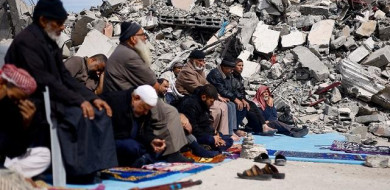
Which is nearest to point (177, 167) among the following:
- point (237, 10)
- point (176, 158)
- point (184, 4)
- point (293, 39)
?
point (176, 158)

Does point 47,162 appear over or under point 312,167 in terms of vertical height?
over

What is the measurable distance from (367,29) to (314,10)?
1.56 m

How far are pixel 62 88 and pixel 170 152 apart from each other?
1.81m

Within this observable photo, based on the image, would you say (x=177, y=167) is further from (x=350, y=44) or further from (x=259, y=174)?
(x=350, y=44)

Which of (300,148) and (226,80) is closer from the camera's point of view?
(300,148)

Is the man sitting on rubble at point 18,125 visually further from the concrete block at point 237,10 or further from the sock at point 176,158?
the concrete block at point 237,10

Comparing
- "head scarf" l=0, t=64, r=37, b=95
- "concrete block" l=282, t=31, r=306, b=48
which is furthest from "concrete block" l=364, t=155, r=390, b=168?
"concrete block" l=282, t=31, r=306, b=48

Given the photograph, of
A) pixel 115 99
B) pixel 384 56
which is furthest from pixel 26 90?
pixel 384 56

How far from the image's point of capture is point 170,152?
600cm

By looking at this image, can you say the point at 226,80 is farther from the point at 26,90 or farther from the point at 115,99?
the point at 26,90

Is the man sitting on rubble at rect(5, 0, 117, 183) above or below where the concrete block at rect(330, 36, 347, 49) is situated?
above

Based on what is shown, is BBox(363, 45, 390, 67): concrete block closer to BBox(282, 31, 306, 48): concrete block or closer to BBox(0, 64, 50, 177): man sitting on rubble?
BBox(282, 31, 306, 48): concrete block

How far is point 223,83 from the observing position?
9.29 m

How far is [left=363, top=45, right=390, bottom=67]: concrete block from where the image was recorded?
479 inches
